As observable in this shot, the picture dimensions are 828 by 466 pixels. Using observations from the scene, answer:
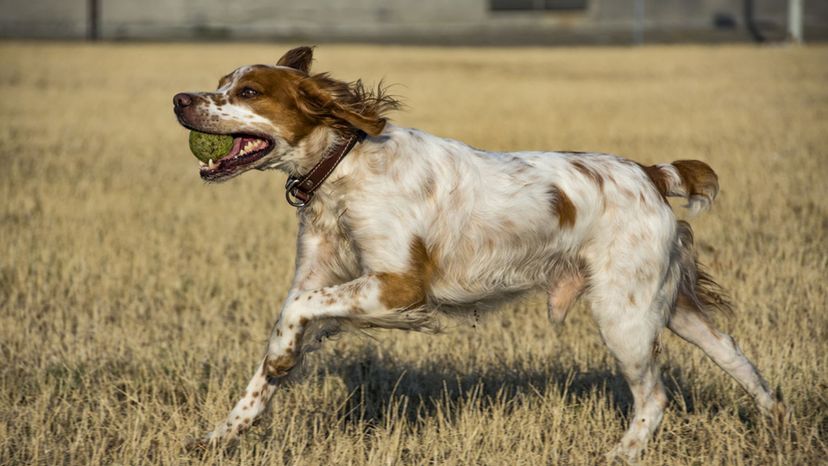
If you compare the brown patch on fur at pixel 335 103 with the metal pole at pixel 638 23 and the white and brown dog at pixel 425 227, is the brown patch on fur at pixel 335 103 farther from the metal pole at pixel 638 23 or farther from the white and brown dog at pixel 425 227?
the metal pole at pixel 638 23

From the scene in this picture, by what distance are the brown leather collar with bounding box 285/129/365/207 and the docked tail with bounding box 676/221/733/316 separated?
1.45m

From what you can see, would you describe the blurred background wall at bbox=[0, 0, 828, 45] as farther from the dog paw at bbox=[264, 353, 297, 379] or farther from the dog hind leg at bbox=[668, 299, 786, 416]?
the dog paw at bbox=[264, 353, 297, 379]

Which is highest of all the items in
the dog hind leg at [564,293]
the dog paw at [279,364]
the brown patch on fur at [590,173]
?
the brown patch on fur at [590,173]

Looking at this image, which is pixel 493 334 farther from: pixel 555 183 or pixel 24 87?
pixel 24 87

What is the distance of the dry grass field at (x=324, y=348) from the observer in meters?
4.60

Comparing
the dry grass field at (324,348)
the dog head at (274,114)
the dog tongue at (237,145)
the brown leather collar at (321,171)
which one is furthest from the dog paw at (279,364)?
the dog tongue at (237,145)

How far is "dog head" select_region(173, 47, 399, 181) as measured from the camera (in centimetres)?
442

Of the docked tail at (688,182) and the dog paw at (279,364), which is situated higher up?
the docked tail at (688,182)

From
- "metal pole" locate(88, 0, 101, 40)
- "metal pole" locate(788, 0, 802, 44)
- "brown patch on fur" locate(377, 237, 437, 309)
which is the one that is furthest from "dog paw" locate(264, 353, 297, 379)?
"metal pole" locate(88, 0, 101, 40)

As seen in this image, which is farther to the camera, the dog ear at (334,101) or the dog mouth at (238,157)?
the dog ear at (334,101)

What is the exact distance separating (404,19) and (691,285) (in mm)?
39225

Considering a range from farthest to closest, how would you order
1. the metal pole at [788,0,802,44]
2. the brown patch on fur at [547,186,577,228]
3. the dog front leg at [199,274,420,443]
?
1. the metal pole at [788,0,802,44]
2. the brown patch on fur at [547,186,577,228]
3. the dog front leg at [199,274,420,443]

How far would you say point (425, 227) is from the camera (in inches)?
177

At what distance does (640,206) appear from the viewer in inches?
185
